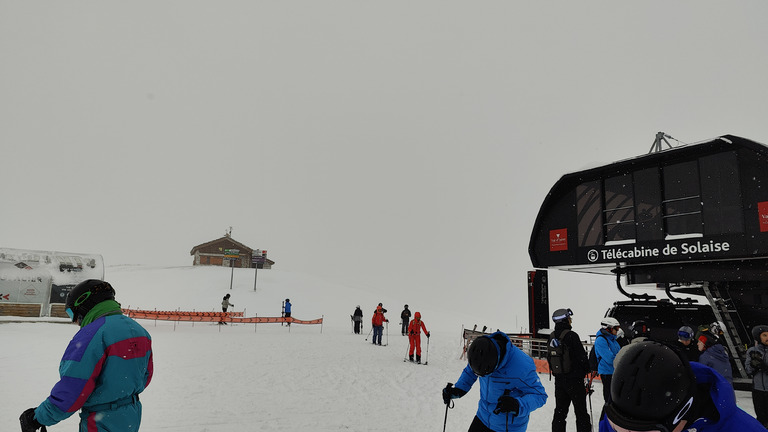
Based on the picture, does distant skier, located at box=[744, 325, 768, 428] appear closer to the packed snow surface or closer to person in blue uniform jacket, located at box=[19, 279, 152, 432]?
the packed snow surface

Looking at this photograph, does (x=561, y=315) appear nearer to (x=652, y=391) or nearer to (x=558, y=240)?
(x=652, y=391)

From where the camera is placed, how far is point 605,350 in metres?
6.39

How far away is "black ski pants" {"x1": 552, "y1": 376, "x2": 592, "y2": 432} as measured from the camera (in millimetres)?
5977

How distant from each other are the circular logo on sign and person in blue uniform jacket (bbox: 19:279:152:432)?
38.1 ft

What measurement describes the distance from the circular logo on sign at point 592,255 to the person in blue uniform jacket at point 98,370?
1162cm

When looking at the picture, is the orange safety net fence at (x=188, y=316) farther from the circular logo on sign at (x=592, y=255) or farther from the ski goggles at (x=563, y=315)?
the ski goggles at (x=563, y=315)

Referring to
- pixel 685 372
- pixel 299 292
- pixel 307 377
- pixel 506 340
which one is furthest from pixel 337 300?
pixel 685 372

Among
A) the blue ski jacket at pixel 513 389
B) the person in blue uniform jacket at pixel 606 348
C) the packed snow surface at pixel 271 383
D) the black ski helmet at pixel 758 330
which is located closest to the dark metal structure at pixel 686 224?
the packed snow surface at pixel 271 383

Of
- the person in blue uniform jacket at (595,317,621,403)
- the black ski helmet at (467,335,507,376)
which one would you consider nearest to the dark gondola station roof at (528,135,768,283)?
the person in blue uniform jacket at (595,317,621,403)

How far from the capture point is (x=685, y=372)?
1.47 m

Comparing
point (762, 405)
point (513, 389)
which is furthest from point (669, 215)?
point (513, 389)

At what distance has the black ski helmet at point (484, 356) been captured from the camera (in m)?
3.77

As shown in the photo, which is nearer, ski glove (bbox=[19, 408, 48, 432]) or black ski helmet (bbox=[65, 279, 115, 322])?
ski glove (bbox=[19, 408, 48, 432])

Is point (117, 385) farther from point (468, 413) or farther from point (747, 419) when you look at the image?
point (468, 413)
